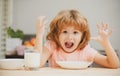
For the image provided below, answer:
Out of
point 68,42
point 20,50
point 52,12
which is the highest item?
point 52,12

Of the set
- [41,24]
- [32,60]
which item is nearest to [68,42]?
[41,24]

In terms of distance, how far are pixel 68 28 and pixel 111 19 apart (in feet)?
5.30

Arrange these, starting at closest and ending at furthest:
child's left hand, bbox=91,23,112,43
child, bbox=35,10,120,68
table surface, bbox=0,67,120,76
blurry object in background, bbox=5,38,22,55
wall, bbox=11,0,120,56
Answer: table surface, bbox=0,67,120,76 → child's left hand, bbox=91,23,112,43 → child, bbox=35,10,120,68 → blurry object in background, bbox=5,38,22,55 → wall, bbox=11,0,120,56

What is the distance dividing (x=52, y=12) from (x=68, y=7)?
16 centimetres

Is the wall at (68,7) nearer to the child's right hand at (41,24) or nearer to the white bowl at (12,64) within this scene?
the child's right hand at (41,24)

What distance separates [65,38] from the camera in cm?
113

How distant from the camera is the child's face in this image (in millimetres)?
1120

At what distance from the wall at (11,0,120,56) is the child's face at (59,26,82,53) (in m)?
1.39

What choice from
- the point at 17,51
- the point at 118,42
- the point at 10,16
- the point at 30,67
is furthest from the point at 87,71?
the point at 10,16

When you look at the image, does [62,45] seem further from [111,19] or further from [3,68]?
[111,19]

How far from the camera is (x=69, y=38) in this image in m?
1.13

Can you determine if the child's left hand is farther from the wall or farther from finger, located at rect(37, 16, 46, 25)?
the wall

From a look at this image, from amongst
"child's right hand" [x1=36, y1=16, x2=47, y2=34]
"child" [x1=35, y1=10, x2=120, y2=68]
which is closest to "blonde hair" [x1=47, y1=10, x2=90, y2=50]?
"child" [x1=35, y1=10, x2=120, y2=68]

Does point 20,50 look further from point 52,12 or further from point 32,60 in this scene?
point 32,60
